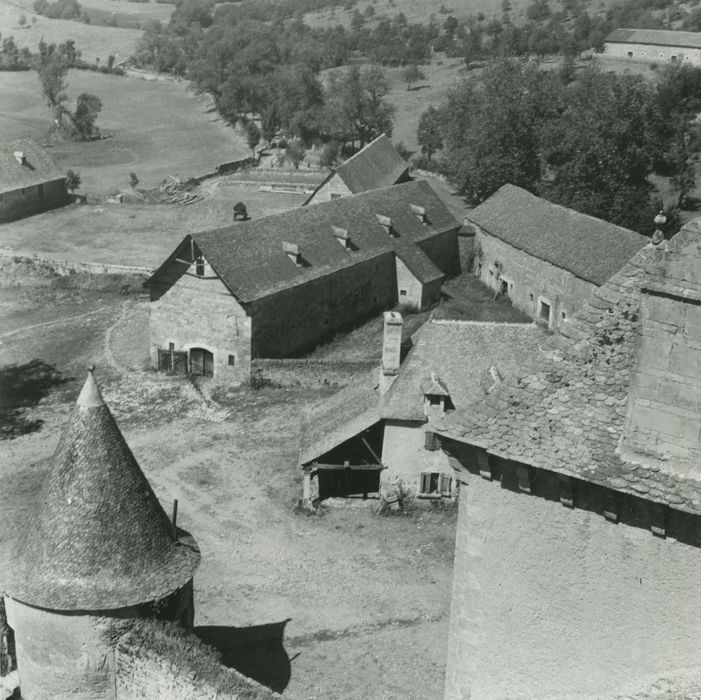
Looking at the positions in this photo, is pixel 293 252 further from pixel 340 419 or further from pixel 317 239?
pixel 340 419

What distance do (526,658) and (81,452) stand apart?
28.7ft

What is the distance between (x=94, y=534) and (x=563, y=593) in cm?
864

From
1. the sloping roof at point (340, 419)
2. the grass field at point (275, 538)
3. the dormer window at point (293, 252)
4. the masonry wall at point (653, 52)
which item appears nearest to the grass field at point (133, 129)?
the dormer window at point (293, 252)

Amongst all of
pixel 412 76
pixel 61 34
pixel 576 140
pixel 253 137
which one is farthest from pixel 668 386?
pixel 61 34

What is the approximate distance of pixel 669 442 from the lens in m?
10.6

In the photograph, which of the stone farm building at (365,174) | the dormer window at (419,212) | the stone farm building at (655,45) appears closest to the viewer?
the dormer window at (419,212)

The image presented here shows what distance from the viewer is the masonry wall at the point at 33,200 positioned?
217 feet

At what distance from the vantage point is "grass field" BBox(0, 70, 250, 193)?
3423 inches

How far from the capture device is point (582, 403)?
443 inches

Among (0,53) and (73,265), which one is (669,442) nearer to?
(73,265)

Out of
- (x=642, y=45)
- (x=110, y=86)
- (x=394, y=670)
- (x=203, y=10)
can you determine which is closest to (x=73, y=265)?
(x=394, y=670)

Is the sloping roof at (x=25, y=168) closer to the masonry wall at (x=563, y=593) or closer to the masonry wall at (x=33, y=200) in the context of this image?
the masonry wall at (x=33, y=200)

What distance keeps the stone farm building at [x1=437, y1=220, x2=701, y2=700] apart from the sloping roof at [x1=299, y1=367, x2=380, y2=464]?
695 inches

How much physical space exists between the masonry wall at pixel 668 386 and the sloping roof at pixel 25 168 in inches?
2438
